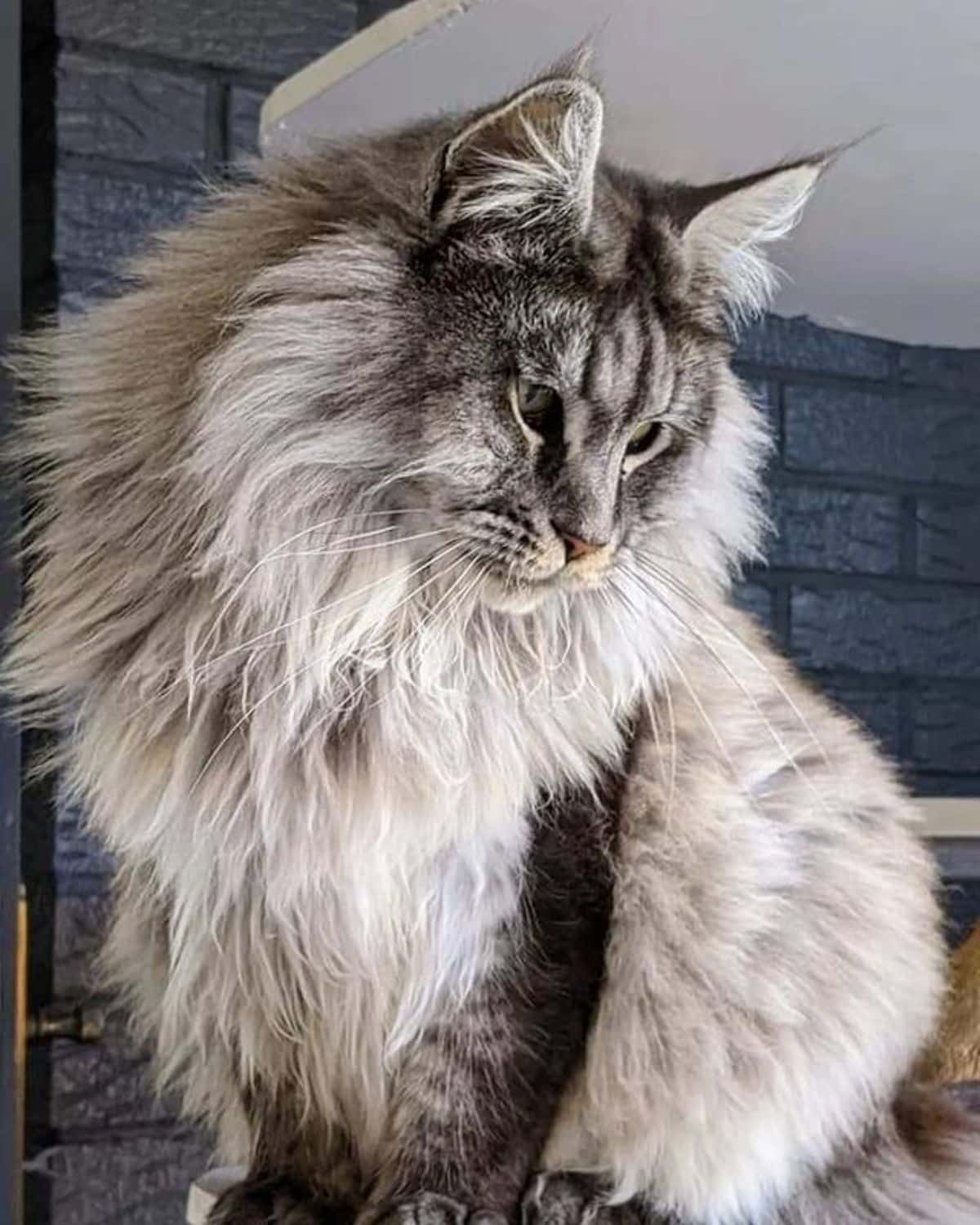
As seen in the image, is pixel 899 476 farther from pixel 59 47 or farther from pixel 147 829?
pixel 147 829

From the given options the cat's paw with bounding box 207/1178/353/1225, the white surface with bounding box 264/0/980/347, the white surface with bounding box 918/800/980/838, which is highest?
the white surface with bounding box 264/0/980/347

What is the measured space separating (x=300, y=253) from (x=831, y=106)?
616 mm

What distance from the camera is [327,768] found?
1.08m

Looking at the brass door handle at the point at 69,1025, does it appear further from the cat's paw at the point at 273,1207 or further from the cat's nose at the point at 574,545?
the cat's nose at the point at 574,545

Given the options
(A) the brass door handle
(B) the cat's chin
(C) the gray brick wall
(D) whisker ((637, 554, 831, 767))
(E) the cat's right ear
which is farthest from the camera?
(C) the gray brick wall

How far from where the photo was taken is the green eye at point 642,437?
111 centimetres

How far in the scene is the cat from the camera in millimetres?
1042

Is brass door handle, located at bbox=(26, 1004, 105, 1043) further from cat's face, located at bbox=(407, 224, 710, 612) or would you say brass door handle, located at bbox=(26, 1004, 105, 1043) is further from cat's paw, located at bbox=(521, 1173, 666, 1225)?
cat's face, located at bbox=(407, 224, 710, 612)

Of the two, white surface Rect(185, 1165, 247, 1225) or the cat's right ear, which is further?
white surface Rect(185, 1165, 247, 1225)

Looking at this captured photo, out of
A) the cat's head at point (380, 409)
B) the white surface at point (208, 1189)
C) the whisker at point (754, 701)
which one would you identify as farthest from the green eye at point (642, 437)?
the white surface at point (208, 1189)

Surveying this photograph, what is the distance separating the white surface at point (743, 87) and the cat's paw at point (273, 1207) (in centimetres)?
84

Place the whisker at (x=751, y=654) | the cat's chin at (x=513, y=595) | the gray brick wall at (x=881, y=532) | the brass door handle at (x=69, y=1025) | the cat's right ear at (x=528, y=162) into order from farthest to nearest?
1. the gray brick wall at (x=881, y=532)
2. the brass door handle at (x=69, y=1025)
3. the whisker at (x=751, y=654)
4. the cat's chin at (x=513, y=595)
5. the cat's right ear at (x=528, y=162)

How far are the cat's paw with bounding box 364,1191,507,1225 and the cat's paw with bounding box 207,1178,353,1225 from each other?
115mm

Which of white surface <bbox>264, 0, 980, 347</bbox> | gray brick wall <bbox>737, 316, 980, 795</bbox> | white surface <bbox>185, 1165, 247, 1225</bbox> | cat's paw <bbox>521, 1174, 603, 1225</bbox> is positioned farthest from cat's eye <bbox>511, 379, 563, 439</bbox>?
gray brick wall <bbox>737, 316, 980, 795</bbox>
